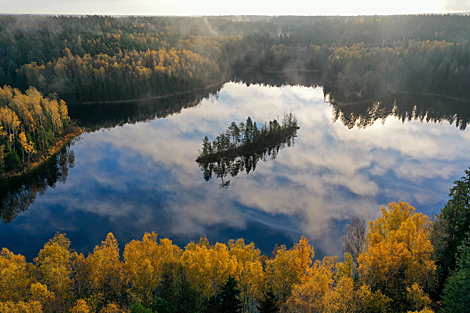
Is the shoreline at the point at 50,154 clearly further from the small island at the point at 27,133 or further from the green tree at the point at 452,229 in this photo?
the green tree at the point at 452,229

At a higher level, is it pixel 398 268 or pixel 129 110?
pixel 398 268

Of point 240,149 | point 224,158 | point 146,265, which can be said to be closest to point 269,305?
point 146,265

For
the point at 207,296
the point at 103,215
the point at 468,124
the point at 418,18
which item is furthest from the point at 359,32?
the point at 207,296

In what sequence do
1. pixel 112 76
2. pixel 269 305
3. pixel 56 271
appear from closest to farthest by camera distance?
pixel 269 305 → pixel 56 271 → pixel 112 76

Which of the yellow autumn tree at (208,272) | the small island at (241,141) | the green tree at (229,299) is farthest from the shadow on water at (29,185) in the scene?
the green tree at (229,299)

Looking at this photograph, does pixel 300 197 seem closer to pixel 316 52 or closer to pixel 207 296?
pixel 207 296

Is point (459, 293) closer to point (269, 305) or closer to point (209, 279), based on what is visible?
point (269, 305)

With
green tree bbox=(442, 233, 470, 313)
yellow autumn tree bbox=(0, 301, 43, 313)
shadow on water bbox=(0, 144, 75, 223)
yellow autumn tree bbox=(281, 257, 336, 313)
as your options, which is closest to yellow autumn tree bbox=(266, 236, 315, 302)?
yellow autumn tree bbox=(281, 257, 336, 313)
